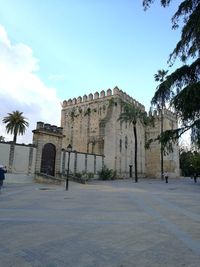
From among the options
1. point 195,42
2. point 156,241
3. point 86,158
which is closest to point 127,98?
point 86,158

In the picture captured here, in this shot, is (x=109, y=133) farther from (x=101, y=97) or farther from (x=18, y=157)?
(x=18, y=157)

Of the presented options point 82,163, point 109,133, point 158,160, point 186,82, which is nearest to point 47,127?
point 82,163

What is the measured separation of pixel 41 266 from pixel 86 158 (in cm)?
3159

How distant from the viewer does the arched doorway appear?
94.7 feet

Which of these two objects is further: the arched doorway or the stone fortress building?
the stone fortress building

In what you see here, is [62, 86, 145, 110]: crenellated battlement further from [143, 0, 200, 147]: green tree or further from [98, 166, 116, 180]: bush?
[143, 0, 200, 147]: green tree

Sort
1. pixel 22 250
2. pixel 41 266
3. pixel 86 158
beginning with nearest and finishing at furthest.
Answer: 1. pixel 41 266
2. pixel 22 250
3. pixel 86 158

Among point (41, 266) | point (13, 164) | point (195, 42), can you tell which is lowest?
point (41, 266)

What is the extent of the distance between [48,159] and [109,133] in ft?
48.2

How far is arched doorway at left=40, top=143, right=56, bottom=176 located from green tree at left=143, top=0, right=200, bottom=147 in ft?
64.8

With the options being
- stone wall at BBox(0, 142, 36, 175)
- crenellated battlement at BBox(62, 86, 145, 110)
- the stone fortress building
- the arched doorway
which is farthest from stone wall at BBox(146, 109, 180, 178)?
stone wall at BBox(0, 142, 36, 175)

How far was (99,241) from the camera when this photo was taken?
5566 millimetres

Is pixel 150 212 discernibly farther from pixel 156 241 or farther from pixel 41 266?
pixel 41 266

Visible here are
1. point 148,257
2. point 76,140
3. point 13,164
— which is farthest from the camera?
point 76,140
